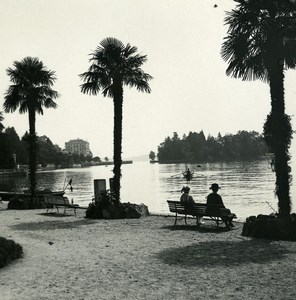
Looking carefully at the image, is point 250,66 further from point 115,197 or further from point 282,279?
point 115,197

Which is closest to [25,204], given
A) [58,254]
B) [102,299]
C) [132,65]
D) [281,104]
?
[132,65]

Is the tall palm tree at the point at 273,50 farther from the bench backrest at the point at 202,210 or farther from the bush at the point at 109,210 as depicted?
the bush at the point at 109,210

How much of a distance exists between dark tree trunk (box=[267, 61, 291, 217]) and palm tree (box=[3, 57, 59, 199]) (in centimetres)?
1690

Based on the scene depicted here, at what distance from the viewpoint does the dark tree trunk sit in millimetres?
12344

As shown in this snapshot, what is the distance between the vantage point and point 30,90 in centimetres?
2597

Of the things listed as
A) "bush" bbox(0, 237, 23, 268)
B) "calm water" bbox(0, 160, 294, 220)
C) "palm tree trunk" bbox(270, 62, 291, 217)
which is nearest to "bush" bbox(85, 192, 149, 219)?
"palm tree trunk" bbox(270, 62, 291, 217)

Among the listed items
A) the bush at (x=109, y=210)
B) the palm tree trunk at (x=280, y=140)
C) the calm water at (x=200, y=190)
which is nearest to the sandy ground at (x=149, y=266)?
the palm tree trunk at (x=280, y=140)

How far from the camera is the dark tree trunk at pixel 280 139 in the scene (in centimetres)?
1234

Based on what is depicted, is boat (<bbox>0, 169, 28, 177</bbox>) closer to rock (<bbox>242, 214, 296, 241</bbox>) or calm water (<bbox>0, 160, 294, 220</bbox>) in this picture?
calm water (<bbox>0, 160, 294, 220</bbox>)

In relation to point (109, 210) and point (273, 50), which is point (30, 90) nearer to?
point (109, 210)

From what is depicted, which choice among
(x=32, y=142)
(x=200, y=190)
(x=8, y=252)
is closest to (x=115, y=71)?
(x=32, y=142)

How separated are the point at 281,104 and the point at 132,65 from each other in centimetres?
1041

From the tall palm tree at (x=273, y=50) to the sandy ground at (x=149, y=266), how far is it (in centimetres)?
249

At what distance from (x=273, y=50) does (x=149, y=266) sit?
25.2 feet
